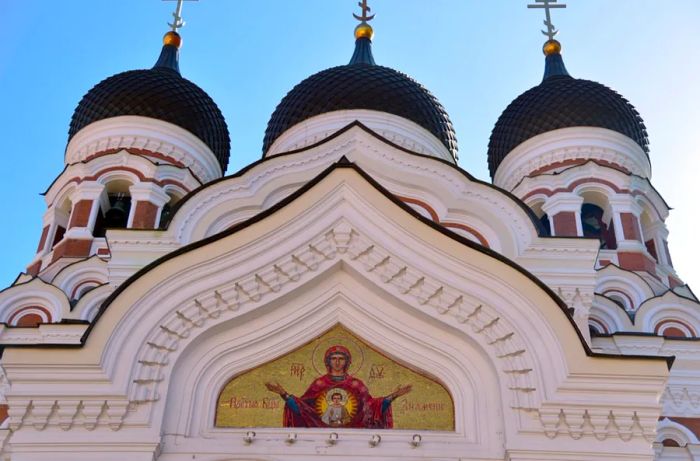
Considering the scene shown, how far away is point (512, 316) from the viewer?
260 inches

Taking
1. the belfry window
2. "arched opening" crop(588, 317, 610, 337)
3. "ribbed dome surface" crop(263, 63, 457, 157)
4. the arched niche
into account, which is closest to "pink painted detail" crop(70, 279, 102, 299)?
"ribbed dome surface" crop(263, 63, 457, 157)

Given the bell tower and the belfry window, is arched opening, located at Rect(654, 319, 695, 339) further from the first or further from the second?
the bell tower

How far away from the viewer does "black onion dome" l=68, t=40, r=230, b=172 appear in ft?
46.6

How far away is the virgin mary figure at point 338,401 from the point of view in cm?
647

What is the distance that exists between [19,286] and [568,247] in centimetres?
632

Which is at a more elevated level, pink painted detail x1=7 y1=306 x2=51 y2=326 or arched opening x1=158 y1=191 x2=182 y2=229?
arched opening x1=158 y1=191 x2=182 y2=229

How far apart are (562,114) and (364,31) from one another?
4.59 metres

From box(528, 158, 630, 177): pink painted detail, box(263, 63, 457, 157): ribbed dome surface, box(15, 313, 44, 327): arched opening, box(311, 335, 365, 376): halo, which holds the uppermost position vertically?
box(263, 63, 457, 157): ribbed dome surface

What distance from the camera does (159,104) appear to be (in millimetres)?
14359

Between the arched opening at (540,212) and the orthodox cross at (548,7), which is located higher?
the orthodox cross at (548,7)

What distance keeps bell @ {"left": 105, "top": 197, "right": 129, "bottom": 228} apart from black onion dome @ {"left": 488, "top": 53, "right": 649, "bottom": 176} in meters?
5.90

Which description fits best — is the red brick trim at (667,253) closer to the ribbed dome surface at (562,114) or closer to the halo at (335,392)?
the ribbed dome surface at (562,114)

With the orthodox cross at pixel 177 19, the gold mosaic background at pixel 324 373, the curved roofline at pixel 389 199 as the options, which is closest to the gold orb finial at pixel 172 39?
the orthodox cross at pixel 177 19

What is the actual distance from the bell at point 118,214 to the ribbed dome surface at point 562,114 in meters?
5.89
